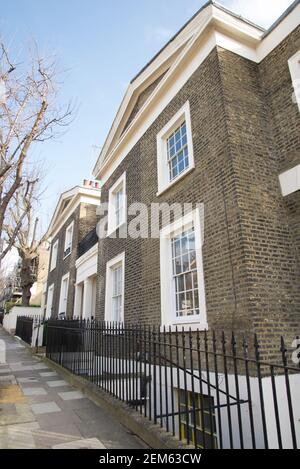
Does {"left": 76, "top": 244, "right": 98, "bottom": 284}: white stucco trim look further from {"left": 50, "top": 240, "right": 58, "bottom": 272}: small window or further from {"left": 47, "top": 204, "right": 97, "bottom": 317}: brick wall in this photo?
{"left": 50, "top": 240, "right": 58, "bottom": 272}: small window

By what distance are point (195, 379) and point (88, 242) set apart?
10.3 metres

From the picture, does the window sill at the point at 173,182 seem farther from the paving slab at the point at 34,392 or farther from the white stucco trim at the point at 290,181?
the paving slab at the point at 34,392

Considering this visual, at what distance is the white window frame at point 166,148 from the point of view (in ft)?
23.7

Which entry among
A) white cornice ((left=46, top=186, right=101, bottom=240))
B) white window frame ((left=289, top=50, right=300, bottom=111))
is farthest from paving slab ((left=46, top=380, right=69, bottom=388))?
white cornice ((left=46, top=186, right=101, bottom=240))

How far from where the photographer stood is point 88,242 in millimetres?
15055

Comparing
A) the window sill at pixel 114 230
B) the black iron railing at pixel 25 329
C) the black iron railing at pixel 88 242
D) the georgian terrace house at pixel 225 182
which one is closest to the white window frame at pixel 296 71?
the georgian terrace house at pixel 225 182

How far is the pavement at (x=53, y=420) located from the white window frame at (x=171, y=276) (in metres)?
2.25

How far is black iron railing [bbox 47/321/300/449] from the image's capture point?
129 inches

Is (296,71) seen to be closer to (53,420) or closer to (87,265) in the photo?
(53,420)

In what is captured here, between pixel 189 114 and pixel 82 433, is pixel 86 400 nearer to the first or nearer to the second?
pixel 82 433

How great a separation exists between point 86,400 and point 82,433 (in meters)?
1.75

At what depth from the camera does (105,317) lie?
33.9ft

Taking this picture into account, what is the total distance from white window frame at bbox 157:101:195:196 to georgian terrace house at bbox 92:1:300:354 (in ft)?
0.10

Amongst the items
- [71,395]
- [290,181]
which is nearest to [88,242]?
[71,395]
